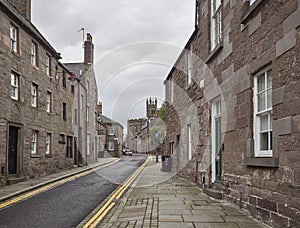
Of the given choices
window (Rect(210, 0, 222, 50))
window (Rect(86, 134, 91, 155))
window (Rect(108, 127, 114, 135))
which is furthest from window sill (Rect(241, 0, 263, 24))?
window (Rect(108, 127, 114, 135))

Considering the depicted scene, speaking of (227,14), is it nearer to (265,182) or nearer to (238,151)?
(238,151)

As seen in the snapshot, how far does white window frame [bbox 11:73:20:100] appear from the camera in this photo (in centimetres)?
1655

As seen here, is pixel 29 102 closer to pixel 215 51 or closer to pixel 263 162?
pixel 215 51

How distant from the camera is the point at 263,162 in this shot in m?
6.60

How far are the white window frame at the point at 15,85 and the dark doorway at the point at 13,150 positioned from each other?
5.11ft

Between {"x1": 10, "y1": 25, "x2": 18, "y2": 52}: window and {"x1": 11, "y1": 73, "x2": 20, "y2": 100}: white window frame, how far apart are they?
1.31 metres

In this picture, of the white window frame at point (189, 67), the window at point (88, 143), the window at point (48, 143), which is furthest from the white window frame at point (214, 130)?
the window at point (88, 143)

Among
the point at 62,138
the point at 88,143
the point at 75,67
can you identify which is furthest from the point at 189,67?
the point at 75,67

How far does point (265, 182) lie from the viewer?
6.56 meters

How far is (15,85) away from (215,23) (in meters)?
10.6

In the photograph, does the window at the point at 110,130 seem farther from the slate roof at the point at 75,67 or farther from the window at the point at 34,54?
the window at the point at 34,54

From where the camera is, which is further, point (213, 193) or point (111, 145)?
point (111, 145)

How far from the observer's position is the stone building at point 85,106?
3094cm

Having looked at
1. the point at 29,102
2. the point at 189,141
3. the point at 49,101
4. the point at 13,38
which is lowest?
the point at 189,141
